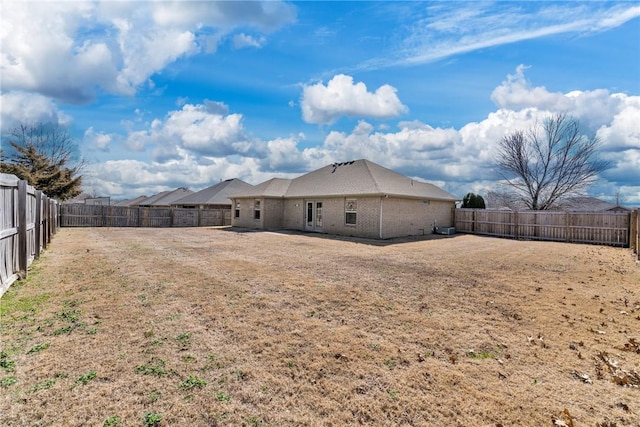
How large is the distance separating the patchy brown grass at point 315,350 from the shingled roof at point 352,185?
11.6 meters

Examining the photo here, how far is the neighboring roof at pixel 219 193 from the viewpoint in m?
33.6

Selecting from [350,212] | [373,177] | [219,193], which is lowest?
[350,212]

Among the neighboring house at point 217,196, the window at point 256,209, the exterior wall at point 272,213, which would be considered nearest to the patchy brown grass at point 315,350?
the exterior wall at point 272,213

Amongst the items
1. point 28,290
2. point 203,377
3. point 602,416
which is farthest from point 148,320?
point 602,416

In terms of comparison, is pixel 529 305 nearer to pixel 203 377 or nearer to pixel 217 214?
pixel 203 377

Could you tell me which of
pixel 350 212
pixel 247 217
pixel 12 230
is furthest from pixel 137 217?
pixel 12 230

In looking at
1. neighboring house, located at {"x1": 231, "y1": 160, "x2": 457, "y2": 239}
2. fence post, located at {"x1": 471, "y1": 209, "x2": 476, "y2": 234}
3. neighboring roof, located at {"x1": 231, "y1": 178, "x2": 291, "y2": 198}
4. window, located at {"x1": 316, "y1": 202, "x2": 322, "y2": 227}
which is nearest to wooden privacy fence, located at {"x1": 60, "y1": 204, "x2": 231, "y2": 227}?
neighboring house, located at {"x1": 231, "y1": 160, "x2": 457, "y2": 239}

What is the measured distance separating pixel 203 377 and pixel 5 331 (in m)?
3.17

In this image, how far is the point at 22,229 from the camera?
7344 millimetres

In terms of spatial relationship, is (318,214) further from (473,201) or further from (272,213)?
(473,201)

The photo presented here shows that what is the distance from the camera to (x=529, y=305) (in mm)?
6262

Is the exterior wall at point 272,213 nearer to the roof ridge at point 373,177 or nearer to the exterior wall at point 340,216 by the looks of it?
the exterior wall at point 340,216

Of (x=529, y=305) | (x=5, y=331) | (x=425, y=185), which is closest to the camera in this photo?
(x=5, y=331)

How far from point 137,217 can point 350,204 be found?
18866 millimetres
